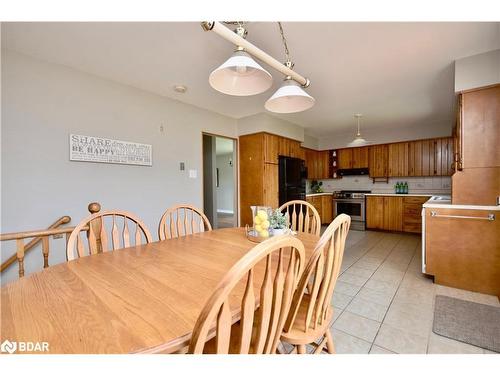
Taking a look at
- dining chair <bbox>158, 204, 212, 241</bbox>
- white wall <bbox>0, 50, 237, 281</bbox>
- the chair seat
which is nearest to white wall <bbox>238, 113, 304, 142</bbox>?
white wall <bbox>0, 50, 237, 281</bbox>

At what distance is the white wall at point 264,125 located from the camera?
382cm

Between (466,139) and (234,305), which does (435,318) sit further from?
(234,305)

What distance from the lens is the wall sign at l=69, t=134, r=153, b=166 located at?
7.60 ft

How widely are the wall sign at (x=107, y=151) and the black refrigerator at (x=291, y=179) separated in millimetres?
2348

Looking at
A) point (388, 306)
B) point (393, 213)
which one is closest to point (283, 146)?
point (393, 213)

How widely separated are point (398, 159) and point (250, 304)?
566 centimetres

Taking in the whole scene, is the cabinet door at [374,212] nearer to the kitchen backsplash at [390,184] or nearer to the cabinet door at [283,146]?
the kitchen backsplash at [390,184]

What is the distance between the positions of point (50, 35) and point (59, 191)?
1.37 metres

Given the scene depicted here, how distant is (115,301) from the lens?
2.43ft

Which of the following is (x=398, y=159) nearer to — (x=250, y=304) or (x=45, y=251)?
(x=250, y=304)

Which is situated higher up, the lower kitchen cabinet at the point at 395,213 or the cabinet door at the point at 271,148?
the cabinet door at the point at 271,148

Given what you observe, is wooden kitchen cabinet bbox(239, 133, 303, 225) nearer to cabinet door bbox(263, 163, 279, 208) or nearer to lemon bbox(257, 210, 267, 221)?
cabinet door bbox(263, 163, 279, 208)

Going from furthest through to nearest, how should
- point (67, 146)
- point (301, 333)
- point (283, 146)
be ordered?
point (283, 146) → point (67, 146) → point (301, 333)

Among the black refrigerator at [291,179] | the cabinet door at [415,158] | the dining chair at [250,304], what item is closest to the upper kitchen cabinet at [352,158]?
the cabinet door at [415,158]
